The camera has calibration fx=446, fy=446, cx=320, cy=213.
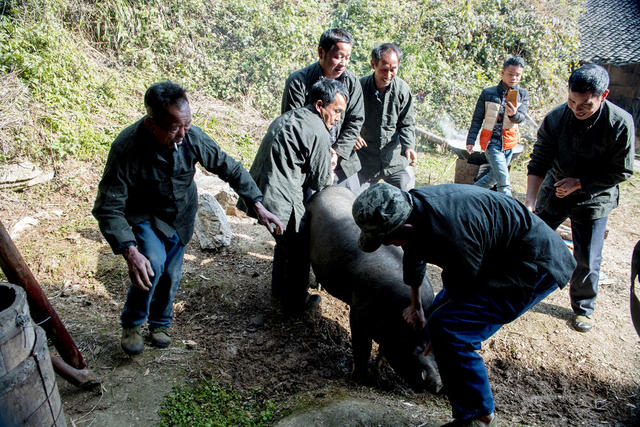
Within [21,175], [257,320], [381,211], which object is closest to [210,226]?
[257,320]

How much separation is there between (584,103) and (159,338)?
412 cm

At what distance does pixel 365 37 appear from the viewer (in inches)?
510

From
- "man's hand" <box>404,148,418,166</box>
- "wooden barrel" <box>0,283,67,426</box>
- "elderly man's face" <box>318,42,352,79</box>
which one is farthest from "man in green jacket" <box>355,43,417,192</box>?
"wooden barrel" <box>0,283,67,426</box>

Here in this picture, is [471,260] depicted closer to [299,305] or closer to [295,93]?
[299,305]

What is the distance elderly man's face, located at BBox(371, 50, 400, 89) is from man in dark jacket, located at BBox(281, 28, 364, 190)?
15.3 inches

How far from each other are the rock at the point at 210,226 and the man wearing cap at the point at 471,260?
3144 millimetres

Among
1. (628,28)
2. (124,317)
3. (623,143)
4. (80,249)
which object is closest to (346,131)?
(623,143)

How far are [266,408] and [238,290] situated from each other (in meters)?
1.71

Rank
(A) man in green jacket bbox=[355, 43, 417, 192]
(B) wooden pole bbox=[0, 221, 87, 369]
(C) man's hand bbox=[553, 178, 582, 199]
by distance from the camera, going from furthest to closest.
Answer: (A) man in green jacket bbox=[355, 43, 417, 192] < (C) man's hand bbox=[553, 178, 582, 199] < (B) wooden pole bbox=[0, 221, 87, 369]

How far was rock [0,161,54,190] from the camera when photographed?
6059mm

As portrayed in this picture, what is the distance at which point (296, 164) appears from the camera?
A: 4.00m

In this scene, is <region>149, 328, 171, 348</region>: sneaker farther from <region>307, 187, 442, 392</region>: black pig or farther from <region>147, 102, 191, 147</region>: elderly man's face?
<region>147, 102, 191, 147</region>: elderly man's face

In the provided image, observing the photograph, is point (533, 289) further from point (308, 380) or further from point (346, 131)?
point (346, 131)

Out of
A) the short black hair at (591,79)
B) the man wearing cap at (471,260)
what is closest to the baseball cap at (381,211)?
the man wearing cap at (471,260)
